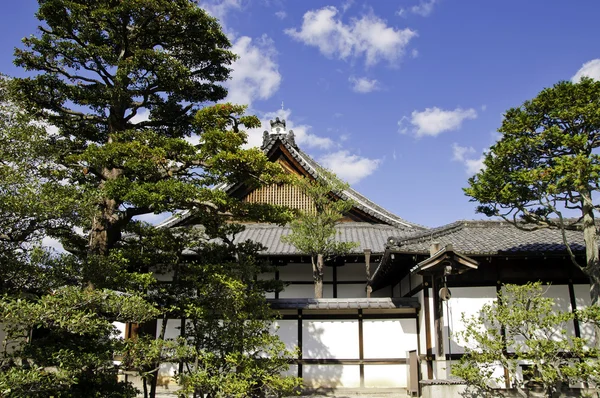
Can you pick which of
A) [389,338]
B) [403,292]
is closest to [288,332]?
[389,338]

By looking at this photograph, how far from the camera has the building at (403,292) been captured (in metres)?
12.2

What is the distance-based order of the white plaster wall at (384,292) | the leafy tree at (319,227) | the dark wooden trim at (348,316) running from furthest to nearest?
1. the white plaster wall at (384,292)
2. the leafy tree at (319,227)
3. the dark wooden trim at (348,316)

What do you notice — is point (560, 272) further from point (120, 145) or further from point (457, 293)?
point (120, 145)

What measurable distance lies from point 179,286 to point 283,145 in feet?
39.3

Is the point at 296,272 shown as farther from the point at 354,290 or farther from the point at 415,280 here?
the point at 415,280

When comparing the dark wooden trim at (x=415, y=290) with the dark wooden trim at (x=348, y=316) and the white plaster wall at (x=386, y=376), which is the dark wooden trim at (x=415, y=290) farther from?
the white plaster wall at (x=386, y=376)

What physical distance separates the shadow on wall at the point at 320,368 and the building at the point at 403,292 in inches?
1.2

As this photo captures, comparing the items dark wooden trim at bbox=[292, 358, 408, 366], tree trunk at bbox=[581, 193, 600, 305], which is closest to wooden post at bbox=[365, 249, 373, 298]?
dark wooden trim at bbox=[292, 358, 408, 366]

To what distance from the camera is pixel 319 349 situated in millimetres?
15031

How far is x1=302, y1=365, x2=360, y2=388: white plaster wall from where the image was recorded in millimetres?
14648

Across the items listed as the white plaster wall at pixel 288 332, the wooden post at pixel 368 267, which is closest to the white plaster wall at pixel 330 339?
the white plaster wall at pixel 288 332

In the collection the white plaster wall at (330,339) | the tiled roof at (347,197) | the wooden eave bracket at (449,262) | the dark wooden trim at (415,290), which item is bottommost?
the white plaster wall at (330,339)

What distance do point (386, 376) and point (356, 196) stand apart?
1067cm

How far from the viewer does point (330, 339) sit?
15.1 m
